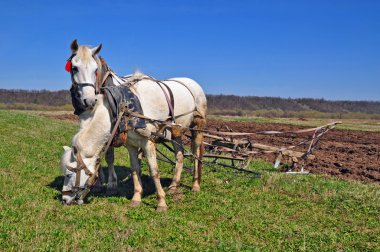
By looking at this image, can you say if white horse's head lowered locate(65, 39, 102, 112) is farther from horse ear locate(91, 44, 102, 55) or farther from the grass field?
the grass field

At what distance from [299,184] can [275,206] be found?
2.04 metres

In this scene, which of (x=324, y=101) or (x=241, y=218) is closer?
(x=241, y=218)

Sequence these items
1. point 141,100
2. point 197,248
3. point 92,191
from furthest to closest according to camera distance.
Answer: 1. point 92,191
2. point 141,100
3. point 197,248

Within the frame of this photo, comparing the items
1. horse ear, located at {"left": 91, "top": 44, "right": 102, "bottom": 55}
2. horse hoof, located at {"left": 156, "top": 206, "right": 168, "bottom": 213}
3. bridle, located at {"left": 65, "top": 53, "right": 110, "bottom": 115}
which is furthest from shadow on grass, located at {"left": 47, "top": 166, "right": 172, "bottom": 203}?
horse ear, located at {"left": 91, "top": 44, "right": 102, "bottom": 55}

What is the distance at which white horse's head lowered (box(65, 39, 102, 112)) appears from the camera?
20.1ft

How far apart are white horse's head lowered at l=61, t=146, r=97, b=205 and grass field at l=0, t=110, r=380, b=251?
0.72 feet

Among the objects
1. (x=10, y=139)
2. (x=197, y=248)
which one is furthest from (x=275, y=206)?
(x=10, y=139)

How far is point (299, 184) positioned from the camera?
9172mm

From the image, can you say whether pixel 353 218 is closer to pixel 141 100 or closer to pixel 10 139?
pixel 141 100

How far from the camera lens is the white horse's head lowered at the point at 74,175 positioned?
21.6 feet

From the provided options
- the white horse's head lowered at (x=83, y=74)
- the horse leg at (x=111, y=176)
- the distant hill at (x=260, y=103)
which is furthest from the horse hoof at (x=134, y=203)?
the distant hill at (x=260, y=103)

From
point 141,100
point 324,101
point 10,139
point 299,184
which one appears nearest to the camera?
point 141,100

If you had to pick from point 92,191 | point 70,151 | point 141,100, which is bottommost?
point 92,191

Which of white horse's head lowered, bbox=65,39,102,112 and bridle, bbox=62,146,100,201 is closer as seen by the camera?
white horse's head lowered, bbox=65,39,102,112
